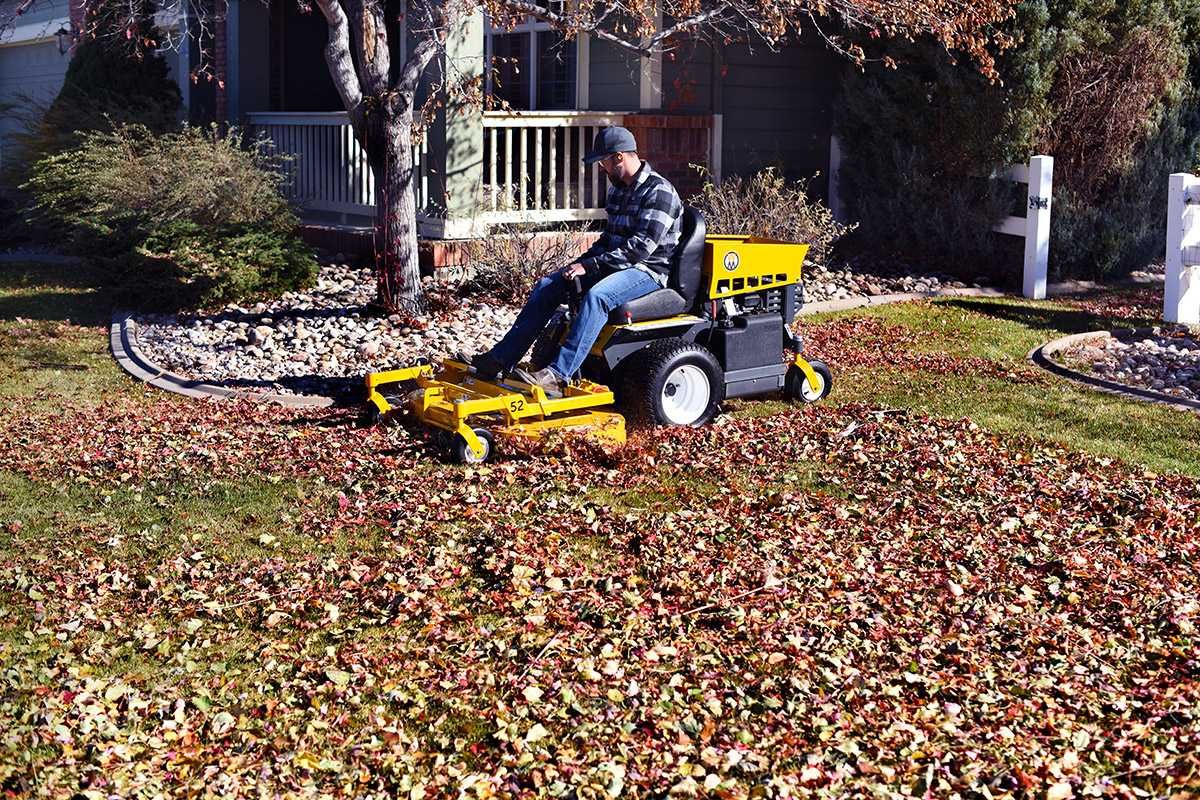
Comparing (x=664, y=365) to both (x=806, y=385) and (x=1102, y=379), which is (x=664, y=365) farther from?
(x=1102, y=379)

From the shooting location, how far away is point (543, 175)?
14227 mm

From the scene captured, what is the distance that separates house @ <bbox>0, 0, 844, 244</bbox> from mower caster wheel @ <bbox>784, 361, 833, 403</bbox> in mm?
Result: 4626

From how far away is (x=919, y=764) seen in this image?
3.92 meters

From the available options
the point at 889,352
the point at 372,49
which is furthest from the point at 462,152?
the point at 889,352

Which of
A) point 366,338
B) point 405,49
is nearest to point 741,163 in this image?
point 405,49

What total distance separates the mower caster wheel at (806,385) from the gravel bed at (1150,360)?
187 cm

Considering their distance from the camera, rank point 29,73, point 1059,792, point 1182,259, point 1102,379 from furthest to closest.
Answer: point 29,73 → point 1182,259 → point 1102,379 → point 1059,792

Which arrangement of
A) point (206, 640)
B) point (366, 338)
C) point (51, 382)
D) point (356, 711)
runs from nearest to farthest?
point (356, 711) → point (206, 640) → point (51, 382) → point (366, 338)

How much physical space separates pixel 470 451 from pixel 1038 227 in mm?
6947

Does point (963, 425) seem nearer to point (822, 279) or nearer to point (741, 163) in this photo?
point (822, 279)

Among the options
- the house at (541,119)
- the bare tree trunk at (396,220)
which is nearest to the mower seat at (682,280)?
the bare tree trunk at (396,220)

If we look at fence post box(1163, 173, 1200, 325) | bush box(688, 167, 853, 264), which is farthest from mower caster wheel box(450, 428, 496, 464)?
fence post box(1163, 173, 1200, 325)

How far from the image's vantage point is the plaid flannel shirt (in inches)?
283

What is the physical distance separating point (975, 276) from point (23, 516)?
899cm
